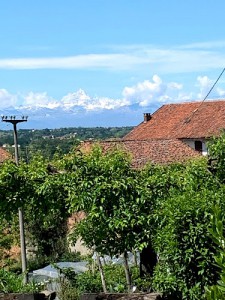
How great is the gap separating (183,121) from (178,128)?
1.04 metres

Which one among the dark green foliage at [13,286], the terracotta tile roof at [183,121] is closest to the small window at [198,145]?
the terracotta tile roof at [183,121]

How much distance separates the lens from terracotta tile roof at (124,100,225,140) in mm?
40625

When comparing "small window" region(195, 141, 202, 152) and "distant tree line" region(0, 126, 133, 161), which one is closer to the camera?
"distant tree line" region(0, 126, 133, 161)

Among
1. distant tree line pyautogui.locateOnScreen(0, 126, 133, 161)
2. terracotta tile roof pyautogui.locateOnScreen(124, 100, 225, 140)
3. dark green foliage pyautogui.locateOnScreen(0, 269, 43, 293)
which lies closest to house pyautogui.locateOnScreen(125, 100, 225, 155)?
terracotta tile roof pyautogui.locateOnScreen(124, 100, 225, 140)

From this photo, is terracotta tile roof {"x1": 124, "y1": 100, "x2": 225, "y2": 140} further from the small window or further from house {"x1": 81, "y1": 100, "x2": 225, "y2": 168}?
the small window

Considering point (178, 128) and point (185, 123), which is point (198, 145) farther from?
point (185, 123)

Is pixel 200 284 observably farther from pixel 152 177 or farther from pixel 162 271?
pixel 152 177

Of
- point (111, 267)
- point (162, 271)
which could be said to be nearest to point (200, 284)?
point (162, 271)

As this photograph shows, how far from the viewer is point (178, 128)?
42.6m

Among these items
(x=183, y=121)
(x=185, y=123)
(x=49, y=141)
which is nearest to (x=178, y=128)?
(x=185, y=123)

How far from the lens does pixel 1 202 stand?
39.9 ft

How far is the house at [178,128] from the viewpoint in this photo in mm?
34781

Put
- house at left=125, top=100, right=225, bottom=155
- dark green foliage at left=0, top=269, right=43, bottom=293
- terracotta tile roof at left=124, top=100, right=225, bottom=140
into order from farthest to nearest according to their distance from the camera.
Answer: terracotta tile roof at left=124, top=100, right=225, bottom=140 → house at left=125, top=100, right=225, bottom=155 → dark green foliage at left=0, top=269, right=43, bottom=293

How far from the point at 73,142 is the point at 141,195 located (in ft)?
7.45
